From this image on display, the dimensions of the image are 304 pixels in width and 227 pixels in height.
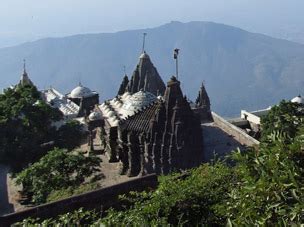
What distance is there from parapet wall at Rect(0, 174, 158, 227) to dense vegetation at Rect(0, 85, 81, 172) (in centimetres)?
1389

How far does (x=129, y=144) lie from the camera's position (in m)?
26.6

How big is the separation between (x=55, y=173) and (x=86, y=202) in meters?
6.72

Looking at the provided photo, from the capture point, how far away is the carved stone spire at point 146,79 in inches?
1592

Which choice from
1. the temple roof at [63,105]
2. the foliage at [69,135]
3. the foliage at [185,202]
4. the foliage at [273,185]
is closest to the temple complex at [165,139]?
the foliage at [69,135]

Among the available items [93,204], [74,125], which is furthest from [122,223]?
[74,125]

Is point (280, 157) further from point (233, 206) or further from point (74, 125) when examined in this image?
point (74, 125)

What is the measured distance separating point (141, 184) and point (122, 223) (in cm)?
594

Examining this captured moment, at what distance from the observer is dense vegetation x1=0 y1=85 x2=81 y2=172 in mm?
29312

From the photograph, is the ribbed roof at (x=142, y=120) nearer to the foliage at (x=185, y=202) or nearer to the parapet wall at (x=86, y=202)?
the parapet wall at (x=86, y=202)

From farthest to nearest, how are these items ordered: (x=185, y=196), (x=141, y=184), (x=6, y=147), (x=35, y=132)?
(x=35, y=132) < (x=6, y=147) < (x=141, y=184) < (x=185, y=196)

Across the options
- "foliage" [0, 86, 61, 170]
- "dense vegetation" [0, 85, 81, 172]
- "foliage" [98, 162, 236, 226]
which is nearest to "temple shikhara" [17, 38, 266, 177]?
"dense vegetation" [0, 85, 81, 172]

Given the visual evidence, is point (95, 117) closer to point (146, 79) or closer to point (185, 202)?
point (146, 79)

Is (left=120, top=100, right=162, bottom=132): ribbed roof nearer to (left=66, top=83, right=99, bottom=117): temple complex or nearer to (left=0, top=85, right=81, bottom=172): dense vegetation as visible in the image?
(left=0, top=85, right=81, bottom=172): dense vegetation

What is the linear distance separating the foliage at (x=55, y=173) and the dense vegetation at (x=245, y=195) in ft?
24.0
